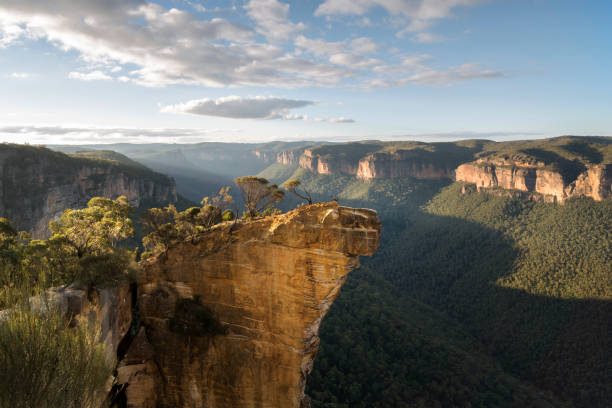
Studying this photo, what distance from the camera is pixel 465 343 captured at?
51656 mm

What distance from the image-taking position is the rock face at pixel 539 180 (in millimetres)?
76938

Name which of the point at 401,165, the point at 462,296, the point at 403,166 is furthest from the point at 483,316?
the point at 401,165

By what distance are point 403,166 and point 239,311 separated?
154 metres

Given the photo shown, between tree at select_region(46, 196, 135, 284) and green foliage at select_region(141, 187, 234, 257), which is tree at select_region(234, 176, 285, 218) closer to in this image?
green foliage at select_region(141, 187, 234, 257)

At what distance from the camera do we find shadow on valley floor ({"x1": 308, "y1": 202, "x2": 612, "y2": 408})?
3522cm

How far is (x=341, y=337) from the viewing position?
3891 cm

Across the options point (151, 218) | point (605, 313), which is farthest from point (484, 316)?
point (151, 218)

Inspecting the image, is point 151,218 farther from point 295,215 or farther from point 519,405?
point 519,405

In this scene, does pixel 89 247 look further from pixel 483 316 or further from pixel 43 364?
pixel 483 316

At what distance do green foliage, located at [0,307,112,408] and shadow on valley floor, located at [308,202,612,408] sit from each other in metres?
26.2

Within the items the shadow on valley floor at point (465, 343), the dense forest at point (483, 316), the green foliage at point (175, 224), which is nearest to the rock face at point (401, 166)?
the dense forest at point (483, 316)

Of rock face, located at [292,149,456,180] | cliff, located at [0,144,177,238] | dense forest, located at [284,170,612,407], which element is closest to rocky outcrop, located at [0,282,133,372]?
dense forest, located at [284,170,612,407]

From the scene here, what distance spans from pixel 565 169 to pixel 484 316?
61609 mm

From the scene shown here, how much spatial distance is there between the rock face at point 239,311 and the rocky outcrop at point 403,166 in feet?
487
